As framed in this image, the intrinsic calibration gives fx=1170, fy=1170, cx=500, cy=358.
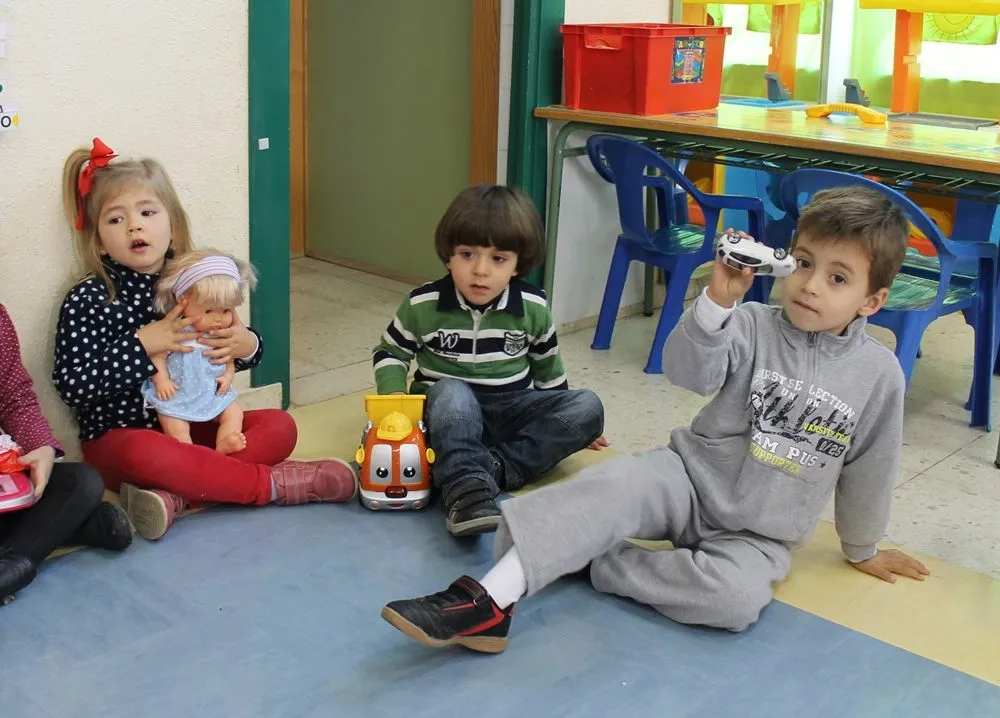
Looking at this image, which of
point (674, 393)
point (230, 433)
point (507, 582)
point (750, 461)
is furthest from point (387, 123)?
point (507, 582)

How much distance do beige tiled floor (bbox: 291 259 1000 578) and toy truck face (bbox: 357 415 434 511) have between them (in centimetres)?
64

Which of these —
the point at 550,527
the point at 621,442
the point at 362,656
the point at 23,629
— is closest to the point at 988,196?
the point at 621,442

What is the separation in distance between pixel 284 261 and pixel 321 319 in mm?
1024

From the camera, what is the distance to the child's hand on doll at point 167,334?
2.39 meters

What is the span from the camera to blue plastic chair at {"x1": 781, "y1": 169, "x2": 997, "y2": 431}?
114 inches

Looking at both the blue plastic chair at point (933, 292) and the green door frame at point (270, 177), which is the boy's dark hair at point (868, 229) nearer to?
the blue plastic chair at point (933, 292)

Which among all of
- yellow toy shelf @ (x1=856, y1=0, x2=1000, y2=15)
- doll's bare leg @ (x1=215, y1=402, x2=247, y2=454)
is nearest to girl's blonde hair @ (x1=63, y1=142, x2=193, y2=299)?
doll's bare leg @ (x1=215, y1=402, x2=247, y2=454)

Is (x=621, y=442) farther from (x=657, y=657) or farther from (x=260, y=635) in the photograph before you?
(x=260, y=635)

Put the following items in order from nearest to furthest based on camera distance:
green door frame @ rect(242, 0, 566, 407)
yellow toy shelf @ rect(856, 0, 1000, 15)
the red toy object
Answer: the red toy object
green door frame @ rect(242, 0, 566, 407)
yellow toy shelf @ rect(856, 0, 1000, 15)

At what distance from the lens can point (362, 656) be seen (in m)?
1.87

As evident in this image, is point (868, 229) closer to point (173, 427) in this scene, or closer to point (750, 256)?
point (750, 256)

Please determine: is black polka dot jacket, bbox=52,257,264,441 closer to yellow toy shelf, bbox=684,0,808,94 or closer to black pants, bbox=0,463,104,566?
black pants, bbox=0,463,104,566

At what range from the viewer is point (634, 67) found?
354 cm

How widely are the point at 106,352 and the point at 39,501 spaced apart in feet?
1.18
